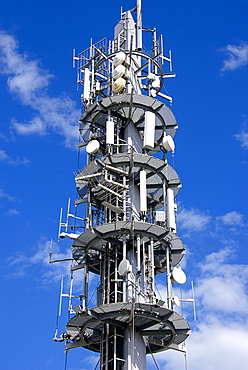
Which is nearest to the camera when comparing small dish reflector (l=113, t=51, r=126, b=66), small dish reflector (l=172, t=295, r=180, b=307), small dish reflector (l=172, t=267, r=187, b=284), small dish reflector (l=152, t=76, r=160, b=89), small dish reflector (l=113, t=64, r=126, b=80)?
small dish reflector (l=172, t=295, r=180, b=307)

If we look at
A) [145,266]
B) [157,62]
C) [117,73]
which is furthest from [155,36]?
[145,266]

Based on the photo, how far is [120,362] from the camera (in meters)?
35.2

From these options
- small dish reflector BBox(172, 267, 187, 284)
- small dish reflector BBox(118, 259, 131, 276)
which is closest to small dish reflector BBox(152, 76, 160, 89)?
small dish reflector BBox(172, 267, 187, 284)

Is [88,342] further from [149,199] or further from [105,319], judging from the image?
[149,199]

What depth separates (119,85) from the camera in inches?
1703

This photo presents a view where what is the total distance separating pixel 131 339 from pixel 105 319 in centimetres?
179

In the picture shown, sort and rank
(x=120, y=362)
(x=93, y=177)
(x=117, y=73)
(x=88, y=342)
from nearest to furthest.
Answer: (x=120, y=362) → (x=88, y=342) → (x=93, y=177) → (x=117, y=73)

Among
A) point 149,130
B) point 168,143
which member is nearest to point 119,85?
point 149,130

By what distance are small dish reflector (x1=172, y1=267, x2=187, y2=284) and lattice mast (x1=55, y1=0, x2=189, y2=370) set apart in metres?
0.08

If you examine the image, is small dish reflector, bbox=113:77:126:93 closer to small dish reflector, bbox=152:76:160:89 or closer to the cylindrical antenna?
small dish reflector, bbox=152:76:160:89

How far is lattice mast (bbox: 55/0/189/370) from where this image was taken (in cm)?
3584

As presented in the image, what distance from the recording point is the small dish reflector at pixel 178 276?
1485 inches

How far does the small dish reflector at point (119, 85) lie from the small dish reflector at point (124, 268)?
12815 millimetres

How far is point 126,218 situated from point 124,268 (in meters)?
4.41
